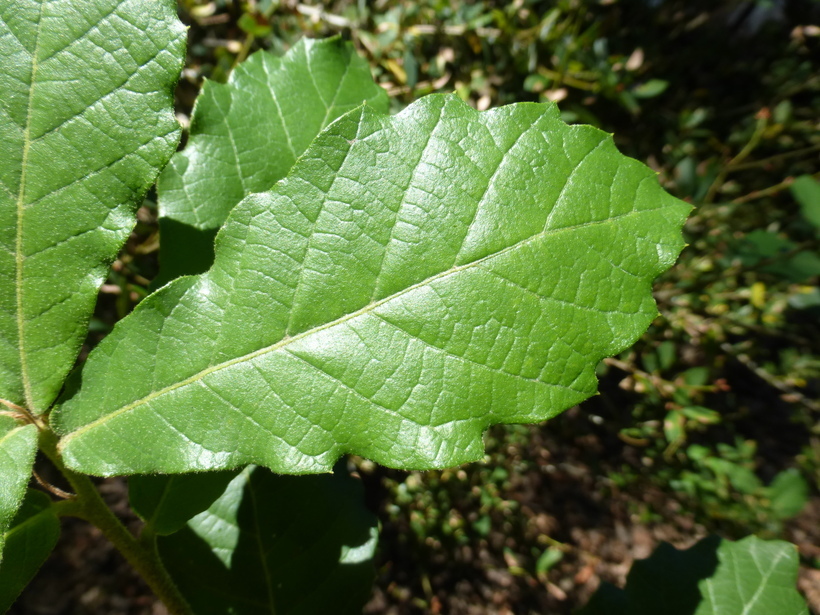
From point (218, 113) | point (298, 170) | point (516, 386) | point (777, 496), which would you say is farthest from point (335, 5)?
point (777, 496)

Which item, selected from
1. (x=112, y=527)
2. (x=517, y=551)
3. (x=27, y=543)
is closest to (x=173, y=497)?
(x=112, y=527)

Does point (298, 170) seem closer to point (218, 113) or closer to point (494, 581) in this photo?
point (218, 113)

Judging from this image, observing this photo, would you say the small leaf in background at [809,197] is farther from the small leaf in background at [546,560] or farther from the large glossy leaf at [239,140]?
the small leaf in background at [546,560]

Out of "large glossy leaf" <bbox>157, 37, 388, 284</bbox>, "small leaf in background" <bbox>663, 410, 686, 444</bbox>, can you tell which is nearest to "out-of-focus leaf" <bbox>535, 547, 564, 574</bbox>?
"small leaf in background" <bbox>663, 410, 686, 444</bbox>

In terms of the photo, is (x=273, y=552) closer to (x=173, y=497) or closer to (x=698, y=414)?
(x=173, y=497)

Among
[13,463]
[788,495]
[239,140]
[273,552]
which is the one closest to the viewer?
[13,463]
